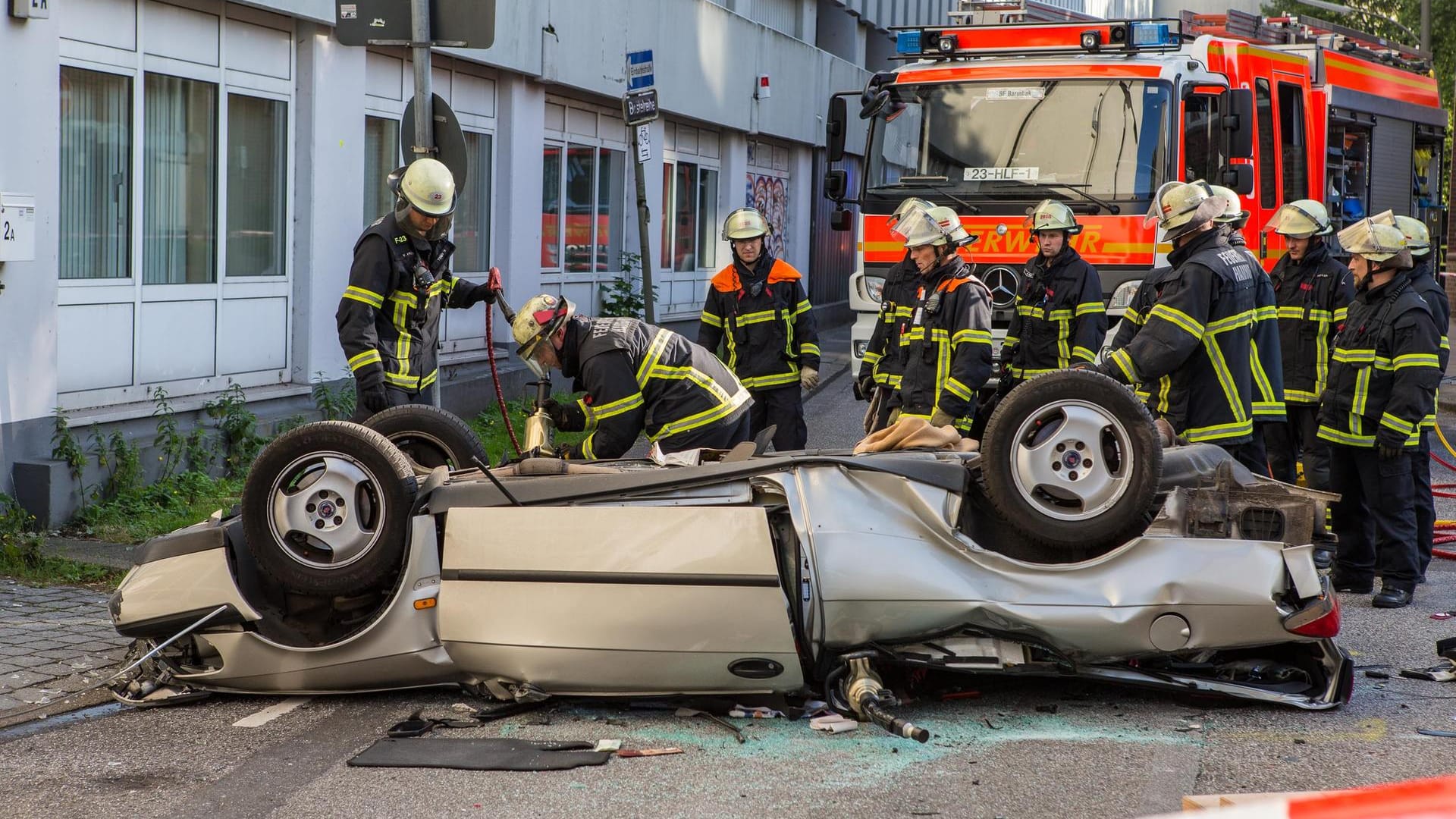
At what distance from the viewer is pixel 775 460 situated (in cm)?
519

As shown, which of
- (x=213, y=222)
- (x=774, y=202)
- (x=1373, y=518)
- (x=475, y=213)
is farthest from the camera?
(x=774, y=202)

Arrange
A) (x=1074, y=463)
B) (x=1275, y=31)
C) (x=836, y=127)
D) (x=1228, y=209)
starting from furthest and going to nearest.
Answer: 1. (x=1275, y=31)
2. (x=836, y=127)
3. (x=1228, y=209)
4. (x=1074, y=463)

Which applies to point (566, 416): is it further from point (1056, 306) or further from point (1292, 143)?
point (1292, 143)

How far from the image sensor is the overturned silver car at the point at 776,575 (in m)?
5.04

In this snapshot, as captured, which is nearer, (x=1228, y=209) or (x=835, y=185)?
(x=1228, y=209)

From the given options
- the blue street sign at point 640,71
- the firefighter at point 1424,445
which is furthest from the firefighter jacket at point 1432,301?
the blue street sign at point 640,71

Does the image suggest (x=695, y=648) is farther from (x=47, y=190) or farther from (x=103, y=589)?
(x=47, y=190)

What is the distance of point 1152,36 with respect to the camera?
1102 cm

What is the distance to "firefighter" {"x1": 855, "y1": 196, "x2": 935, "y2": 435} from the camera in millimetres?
8109

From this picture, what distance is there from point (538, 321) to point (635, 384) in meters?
0.48

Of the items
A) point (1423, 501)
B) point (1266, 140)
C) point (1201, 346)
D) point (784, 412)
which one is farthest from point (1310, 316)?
point (1266, 140)

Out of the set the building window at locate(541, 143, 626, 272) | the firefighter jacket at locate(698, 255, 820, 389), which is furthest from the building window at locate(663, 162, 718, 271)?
the firefighter jacket at locate(698, 255, 820, 389)

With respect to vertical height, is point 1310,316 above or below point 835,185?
below

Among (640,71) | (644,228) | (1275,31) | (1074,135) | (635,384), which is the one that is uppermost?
(1275,31)
